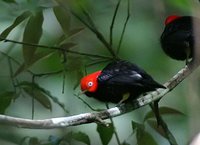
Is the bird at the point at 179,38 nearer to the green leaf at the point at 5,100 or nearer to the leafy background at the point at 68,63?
the leafy background at the point at 68,63

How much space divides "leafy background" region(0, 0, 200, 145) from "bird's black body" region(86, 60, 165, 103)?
0.38ft

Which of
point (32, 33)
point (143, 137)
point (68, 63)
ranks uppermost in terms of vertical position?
point (32, 33)

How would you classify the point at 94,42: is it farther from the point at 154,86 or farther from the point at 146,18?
the point at 154,86

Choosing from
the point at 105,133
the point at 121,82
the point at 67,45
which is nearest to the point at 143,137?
the point at 105,133

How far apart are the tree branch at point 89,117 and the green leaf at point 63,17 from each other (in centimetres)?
30

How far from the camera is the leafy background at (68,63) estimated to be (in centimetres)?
139

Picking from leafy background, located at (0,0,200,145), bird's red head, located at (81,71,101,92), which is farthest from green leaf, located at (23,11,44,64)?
bird's red head, located at (81,71,101,92)

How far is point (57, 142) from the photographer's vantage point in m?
1.42

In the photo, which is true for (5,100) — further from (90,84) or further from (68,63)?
(90,84)

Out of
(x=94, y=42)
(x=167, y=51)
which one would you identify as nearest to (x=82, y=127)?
(x=94, y=42)

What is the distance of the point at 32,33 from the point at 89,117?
1.29 ft

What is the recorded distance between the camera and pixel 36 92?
1.58m

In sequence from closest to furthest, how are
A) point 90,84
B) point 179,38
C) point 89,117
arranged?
1. point 89,117
2. point 90,84
3. point 179,38

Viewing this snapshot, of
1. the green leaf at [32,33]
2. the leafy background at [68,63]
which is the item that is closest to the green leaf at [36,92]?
the leafy background at [68,63]
